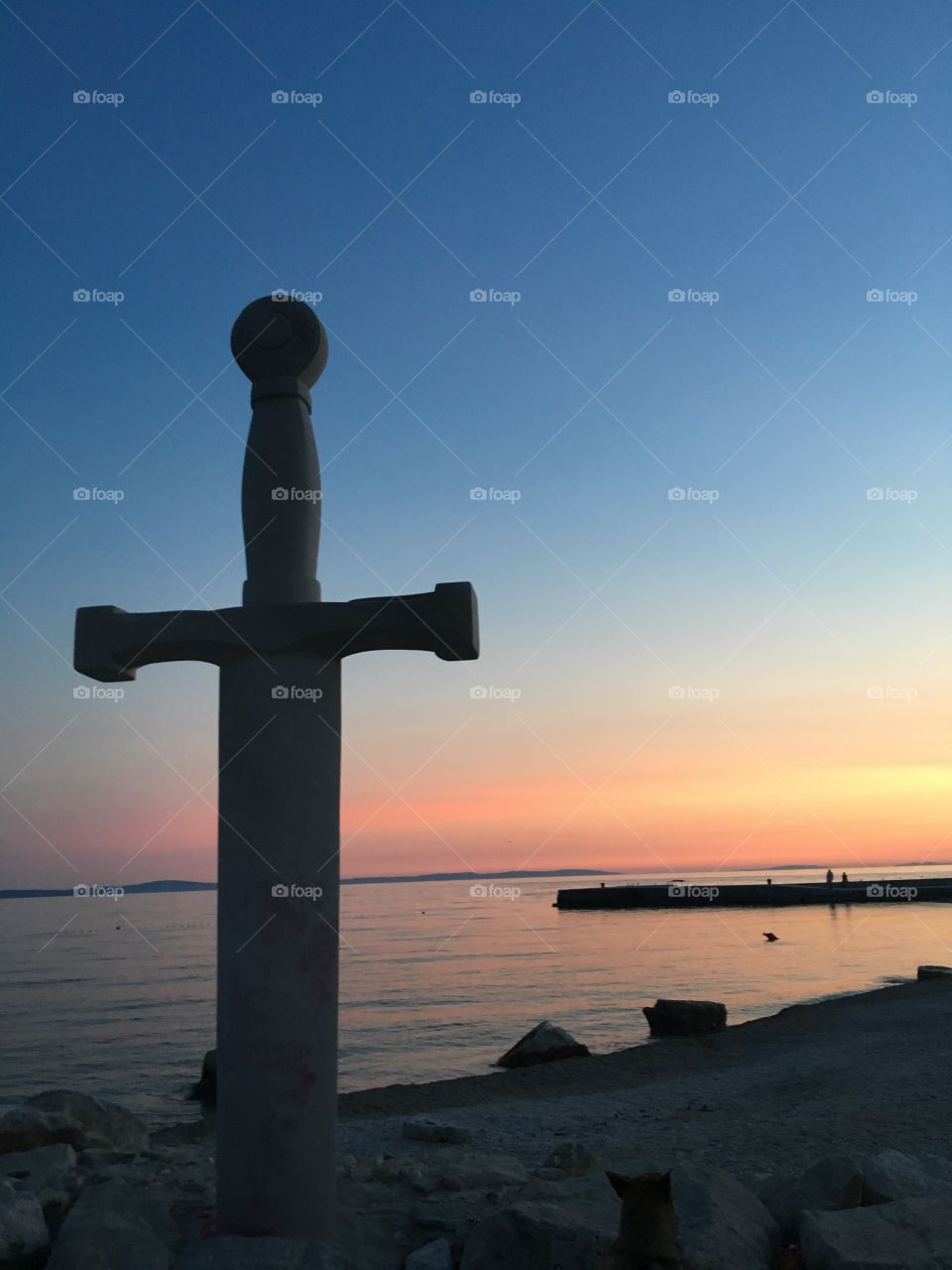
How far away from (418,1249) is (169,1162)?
9.13ft

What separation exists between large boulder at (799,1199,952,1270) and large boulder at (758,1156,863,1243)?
43 cm

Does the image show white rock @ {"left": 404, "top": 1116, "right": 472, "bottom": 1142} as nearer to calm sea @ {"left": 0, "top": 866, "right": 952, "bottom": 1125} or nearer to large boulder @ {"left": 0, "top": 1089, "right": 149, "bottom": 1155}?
large boulder @ {"left": 0, "top": 1089, "right": 149, "bottom": 1155}

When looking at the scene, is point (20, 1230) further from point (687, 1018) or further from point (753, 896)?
point (753, 896)

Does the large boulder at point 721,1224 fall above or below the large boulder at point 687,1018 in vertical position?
above

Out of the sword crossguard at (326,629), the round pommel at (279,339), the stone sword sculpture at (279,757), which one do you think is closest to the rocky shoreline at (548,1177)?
the stone sword sculpture at (279,757)

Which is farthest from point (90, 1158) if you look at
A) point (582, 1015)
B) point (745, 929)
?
point (745, 929)

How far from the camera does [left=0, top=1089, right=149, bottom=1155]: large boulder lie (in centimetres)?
864

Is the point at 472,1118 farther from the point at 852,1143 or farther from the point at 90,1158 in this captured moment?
the point at 90,1158

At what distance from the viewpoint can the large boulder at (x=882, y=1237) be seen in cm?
470

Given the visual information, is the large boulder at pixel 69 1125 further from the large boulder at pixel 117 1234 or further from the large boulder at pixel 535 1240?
the large boulder at pixel 535 1240

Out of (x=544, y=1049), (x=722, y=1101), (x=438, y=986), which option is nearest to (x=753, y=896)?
(x=438, y=986)

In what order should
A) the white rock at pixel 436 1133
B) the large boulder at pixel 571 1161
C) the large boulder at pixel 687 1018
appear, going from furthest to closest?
1. the large boulder at pixel 687 1018
2. the white rock at pixel 436 1133
3. the large boulder at pixel 571 1161

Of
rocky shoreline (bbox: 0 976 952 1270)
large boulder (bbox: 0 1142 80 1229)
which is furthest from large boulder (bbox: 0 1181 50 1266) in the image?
large boulder (bbox: 0 1142 80 1229)

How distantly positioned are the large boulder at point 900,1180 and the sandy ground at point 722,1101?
225 cm
